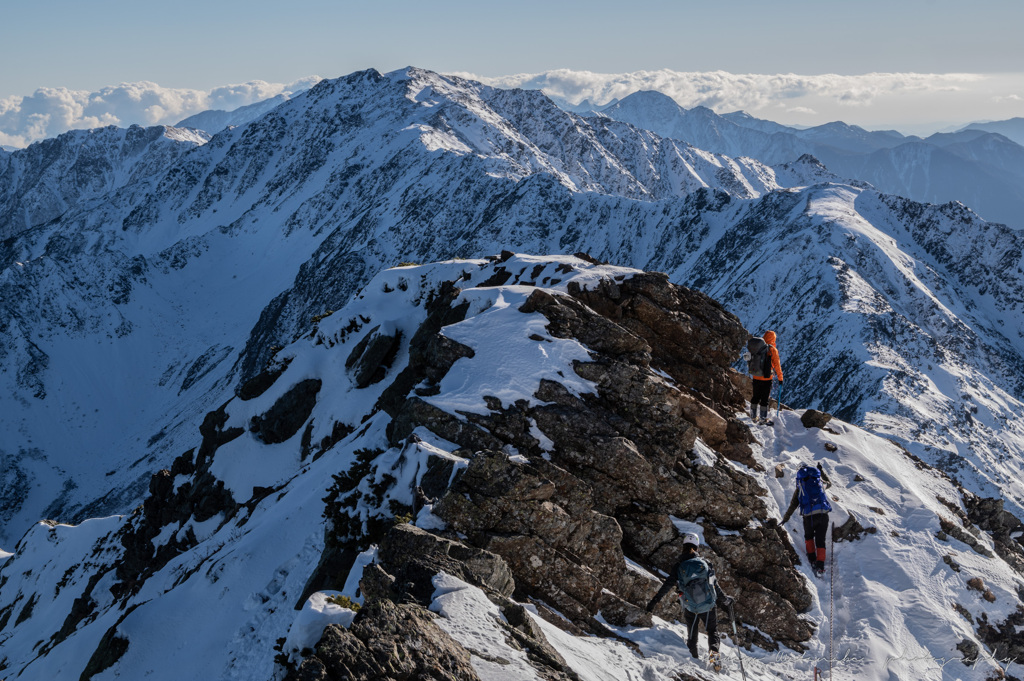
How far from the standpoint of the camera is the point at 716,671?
14367 mm

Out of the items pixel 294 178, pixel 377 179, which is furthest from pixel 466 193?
pixel 294 178

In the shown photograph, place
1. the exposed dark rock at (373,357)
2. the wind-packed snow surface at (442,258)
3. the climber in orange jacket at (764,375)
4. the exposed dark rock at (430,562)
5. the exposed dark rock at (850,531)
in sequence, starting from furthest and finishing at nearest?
the wind-packed snow surface at (442,258) → the exposed dark rock at (373,357) → the climber in orange jacket at (764,375) → the exposed dark rock at (850,531) → the exposed dark rock at (430,562)

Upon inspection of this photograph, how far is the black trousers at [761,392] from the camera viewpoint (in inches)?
966

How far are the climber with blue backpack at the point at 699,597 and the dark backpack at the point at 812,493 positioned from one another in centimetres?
525

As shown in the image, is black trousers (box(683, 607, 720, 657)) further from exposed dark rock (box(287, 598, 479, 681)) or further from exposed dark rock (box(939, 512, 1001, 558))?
exposed dark rock (box(939, 512, 1001, 558))

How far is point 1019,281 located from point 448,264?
121846 millimetres

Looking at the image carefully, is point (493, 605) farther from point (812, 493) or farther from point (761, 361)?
point (761, 361)

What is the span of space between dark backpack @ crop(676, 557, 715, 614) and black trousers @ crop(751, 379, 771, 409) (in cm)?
1140

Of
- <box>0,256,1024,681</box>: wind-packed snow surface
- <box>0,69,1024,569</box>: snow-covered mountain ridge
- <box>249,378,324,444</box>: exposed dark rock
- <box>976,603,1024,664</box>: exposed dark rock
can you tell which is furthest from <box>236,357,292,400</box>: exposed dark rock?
<box>0,69,1024,569</box>: snow-covered mountain ridge

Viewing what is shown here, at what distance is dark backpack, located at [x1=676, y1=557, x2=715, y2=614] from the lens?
47.0ft

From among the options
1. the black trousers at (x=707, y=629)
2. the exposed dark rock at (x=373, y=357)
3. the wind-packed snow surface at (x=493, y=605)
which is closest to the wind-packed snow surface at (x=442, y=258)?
the wind-packed snow surface at (x=493, y=605)

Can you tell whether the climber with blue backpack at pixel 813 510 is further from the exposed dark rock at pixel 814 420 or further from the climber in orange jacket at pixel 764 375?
the exposed dark rock at pixel 814 420

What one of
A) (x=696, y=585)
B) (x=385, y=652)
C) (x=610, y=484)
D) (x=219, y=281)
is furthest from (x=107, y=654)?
(x=219, y=281)

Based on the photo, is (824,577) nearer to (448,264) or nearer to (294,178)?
(448,264)
